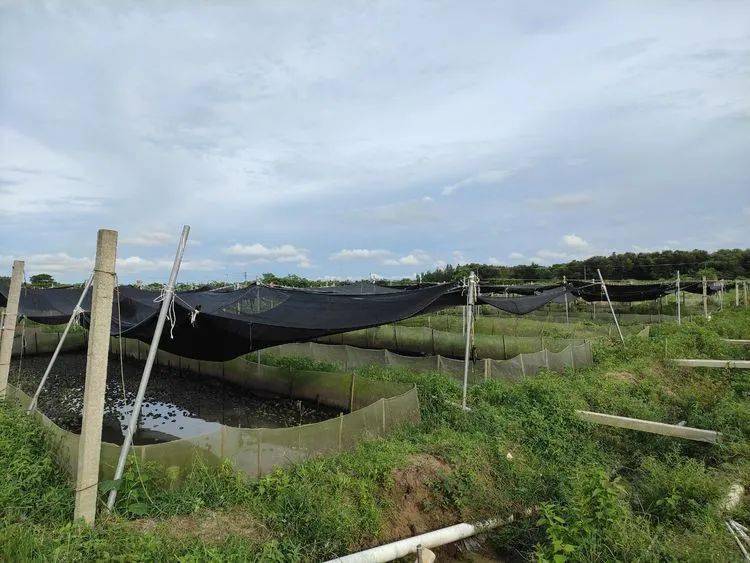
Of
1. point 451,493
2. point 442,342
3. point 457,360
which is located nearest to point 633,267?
point 442,342

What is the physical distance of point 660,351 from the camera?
9.19 metres

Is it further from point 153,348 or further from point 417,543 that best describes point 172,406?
point 417,543

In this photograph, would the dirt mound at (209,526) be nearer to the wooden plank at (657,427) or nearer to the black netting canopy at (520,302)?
the wooden plank at (657,427)

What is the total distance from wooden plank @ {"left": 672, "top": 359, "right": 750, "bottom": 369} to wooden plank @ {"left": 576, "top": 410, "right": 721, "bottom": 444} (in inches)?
124

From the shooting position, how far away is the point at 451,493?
168 inches

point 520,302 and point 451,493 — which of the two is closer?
point 451,493

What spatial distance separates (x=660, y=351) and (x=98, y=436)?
991 centimetres

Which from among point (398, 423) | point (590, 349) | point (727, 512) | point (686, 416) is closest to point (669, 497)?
point (727, 512)

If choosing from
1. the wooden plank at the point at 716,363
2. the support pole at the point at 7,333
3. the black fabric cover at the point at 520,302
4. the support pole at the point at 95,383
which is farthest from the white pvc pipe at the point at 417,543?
the wooden plank at the point at 716,363

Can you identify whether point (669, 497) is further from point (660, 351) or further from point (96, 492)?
point (660, 351)

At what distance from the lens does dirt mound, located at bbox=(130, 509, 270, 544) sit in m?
3.26

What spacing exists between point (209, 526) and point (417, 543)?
1.60m

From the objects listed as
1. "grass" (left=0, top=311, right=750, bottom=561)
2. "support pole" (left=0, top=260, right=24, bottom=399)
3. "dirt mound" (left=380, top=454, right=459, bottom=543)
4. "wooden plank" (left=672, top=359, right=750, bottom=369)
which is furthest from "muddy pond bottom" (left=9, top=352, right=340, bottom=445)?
"wooden plank" (left=672, top=359, right=750, bottom=369)

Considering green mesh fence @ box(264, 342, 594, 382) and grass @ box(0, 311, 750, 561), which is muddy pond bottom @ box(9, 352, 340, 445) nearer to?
green mesh fence @ box(264, 342, 594, 382)
